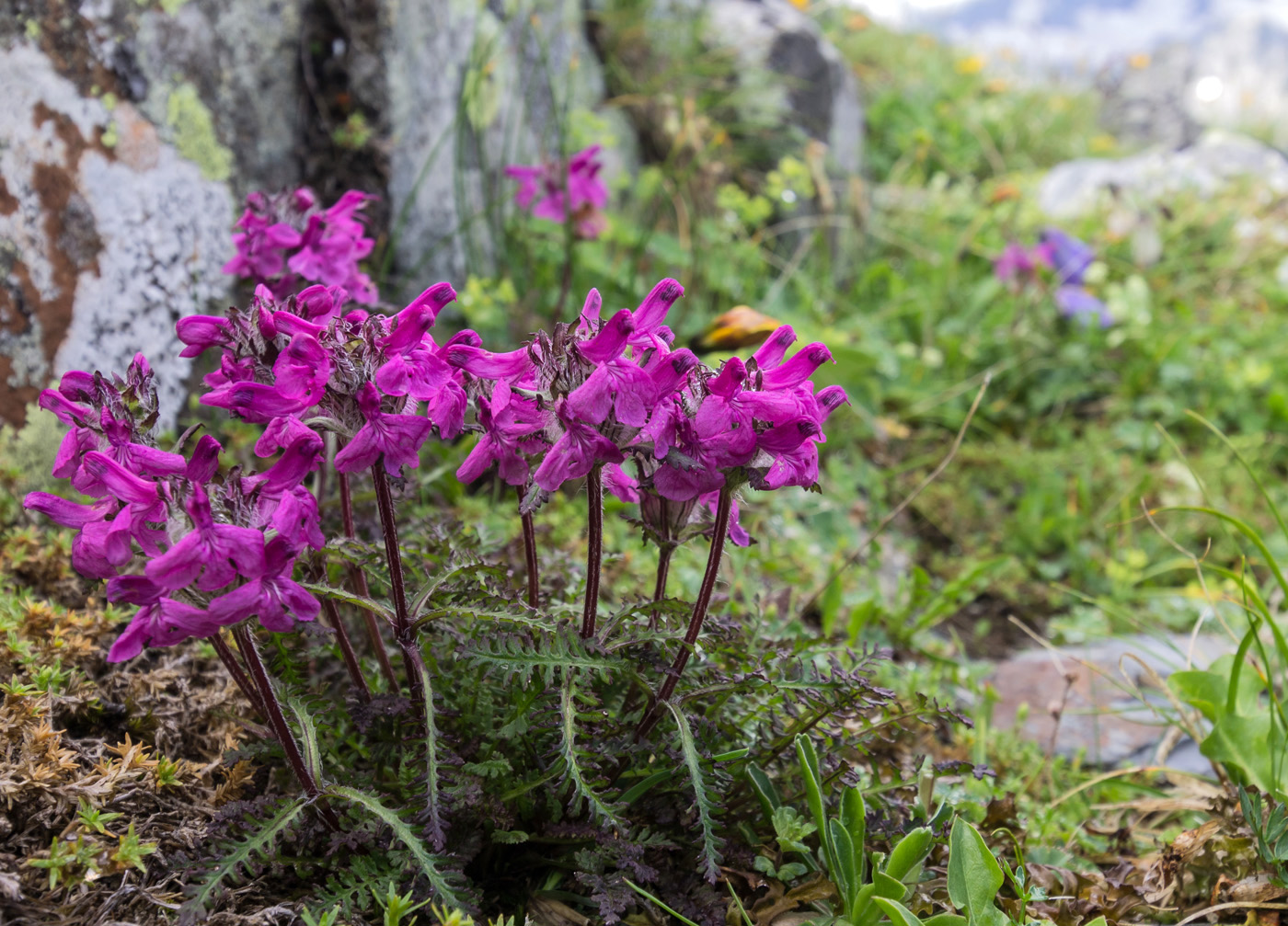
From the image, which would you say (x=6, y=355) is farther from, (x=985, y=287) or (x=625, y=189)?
(x=985, y=287)

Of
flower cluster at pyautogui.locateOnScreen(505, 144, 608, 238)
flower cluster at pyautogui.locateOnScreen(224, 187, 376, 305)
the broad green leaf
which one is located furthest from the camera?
flower cluster at pyautogui.locateOnScreen(505, 144, 608, 238)

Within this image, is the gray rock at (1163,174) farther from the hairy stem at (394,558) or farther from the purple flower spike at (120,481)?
the purple flower spike at (120,481)

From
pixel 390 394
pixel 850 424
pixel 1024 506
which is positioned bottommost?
pixel 1024 506

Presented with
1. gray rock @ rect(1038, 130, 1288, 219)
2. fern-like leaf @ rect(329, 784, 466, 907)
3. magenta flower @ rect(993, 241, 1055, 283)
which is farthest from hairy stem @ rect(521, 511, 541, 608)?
gray rock @ rect(1038, 130, 1288, 219)

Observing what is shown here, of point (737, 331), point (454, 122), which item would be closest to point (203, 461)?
point (737, 331)

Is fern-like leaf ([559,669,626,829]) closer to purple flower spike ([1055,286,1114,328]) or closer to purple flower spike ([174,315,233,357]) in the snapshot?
purple flower spike ([174,315,233,357])

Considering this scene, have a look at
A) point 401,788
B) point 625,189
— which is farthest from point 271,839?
point 625,189

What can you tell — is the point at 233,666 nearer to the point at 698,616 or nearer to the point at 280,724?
the point at 280,724
